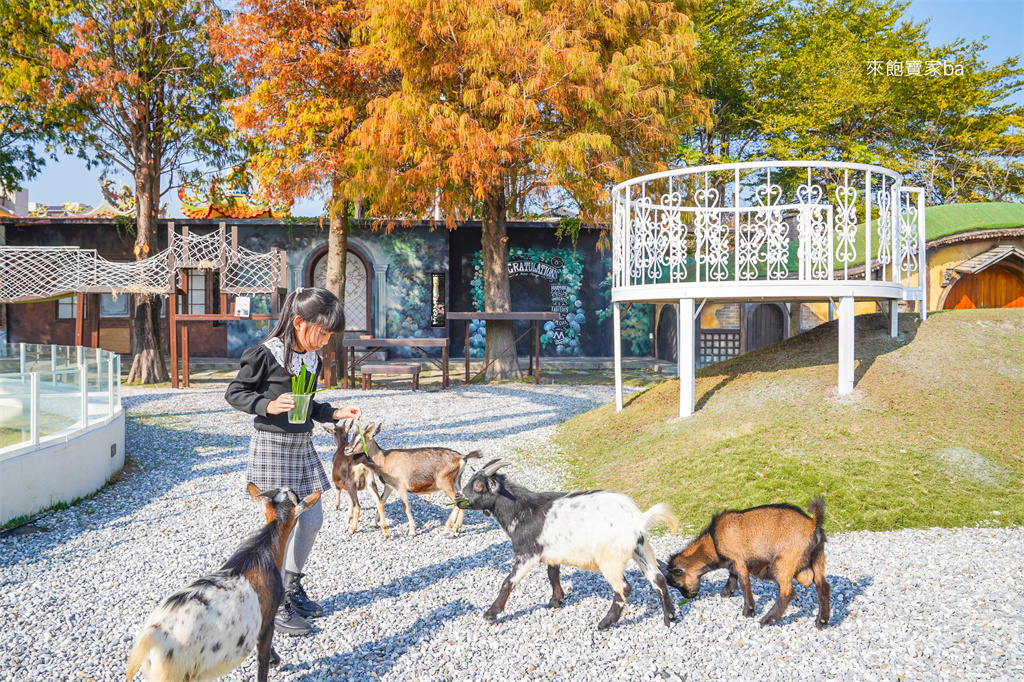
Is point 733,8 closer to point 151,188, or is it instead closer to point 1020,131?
point 1020,131

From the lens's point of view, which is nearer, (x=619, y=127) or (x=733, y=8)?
(x=619, y=127)

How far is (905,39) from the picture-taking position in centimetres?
2598

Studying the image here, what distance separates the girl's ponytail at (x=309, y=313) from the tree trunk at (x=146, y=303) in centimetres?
1374

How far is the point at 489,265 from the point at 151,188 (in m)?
8.26

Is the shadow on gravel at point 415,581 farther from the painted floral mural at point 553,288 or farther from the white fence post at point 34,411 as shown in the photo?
the painted floral mural at point 553,288

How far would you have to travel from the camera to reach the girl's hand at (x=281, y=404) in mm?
3238

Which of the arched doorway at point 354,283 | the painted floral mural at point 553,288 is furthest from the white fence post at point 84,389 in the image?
the painted floral mural at point 553,288

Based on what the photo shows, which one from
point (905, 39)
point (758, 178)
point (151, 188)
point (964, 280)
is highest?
point (905, 39)

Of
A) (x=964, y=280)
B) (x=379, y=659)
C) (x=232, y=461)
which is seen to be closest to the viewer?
(x=379, y=659)

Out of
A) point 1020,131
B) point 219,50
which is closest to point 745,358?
point 219,50

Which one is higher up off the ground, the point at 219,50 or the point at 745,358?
the point at 219,50

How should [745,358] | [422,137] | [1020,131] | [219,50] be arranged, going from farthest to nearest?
[1020,131], [219,50], [422,137], [745,358]

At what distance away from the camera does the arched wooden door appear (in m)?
15.5

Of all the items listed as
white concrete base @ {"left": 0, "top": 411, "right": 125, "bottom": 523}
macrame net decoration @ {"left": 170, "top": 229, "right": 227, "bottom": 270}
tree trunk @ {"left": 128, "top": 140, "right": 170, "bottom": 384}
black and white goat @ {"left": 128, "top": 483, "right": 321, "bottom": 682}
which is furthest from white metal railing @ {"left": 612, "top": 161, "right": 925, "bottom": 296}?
tree trunk @ {"left": 128, "top": 140, "right": 170, "bottom": 384}
